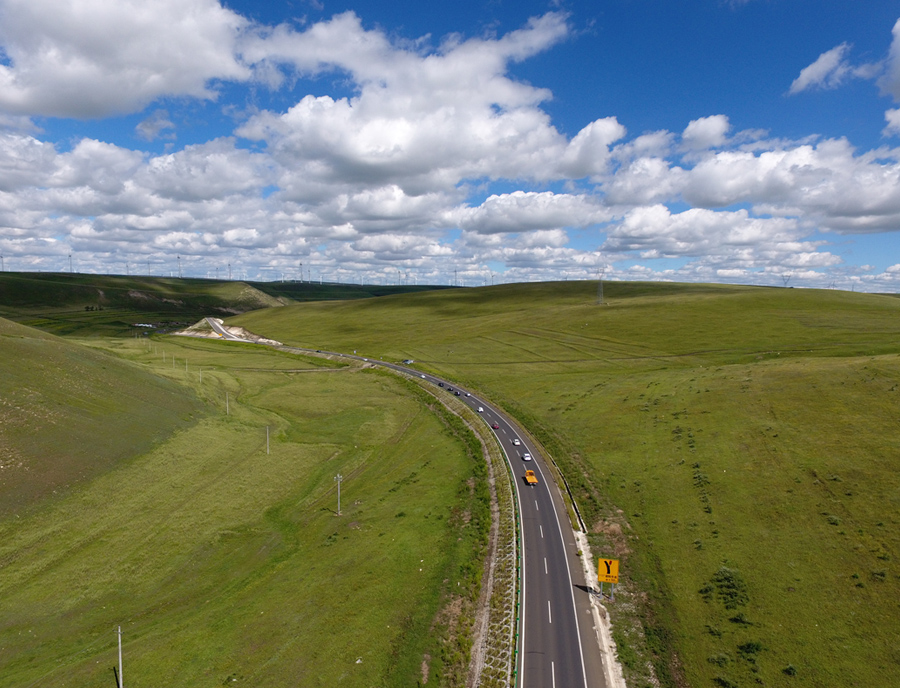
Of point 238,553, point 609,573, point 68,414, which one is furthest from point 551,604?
point 68,414

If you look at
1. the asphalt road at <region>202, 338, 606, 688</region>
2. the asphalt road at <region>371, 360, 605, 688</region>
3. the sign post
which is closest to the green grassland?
the asphalt road at <region>371, 360, 605, 688</region>

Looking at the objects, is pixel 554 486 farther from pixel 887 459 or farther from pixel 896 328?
pixel 896 328

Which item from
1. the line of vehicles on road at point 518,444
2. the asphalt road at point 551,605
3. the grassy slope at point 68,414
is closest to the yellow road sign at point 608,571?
the asphalt road at point 551,605

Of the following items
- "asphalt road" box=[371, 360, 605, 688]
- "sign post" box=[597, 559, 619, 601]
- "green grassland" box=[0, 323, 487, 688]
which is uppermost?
"sign post" box=[597, 559, 619, 601]

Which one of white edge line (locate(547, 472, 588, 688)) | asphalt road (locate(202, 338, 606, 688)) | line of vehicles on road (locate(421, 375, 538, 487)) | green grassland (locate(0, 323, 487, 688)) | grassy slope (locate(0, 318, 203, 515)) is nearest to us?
asphalt road (locate(202, 338, 606, 688))

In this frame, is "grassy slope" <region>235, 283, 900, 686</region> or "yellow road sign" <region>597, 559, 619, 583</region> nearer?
"grassy slope" <region>235, 283, 900, 686</region>

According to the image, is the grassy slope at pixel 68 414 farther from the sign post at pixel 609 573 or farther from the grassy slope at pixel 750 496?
the grassy slope at pixel 750 496

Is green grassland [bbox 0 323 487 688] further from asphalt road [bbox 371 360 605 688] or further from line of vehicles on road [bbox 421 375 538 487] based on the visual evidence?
line of vehicles on road [bbox 421 375 538 487]
